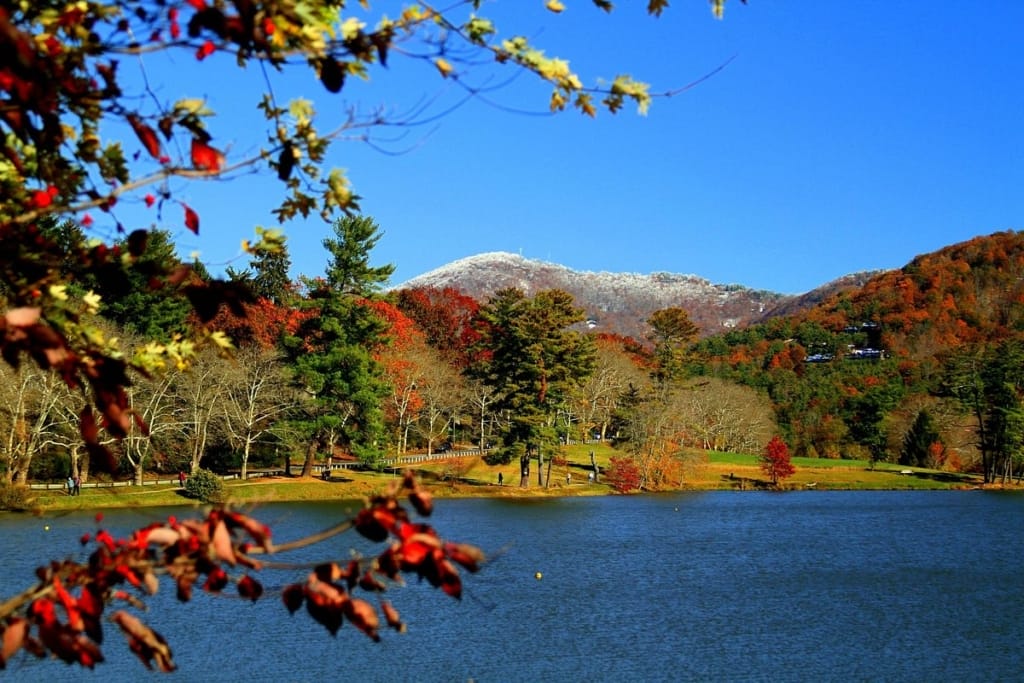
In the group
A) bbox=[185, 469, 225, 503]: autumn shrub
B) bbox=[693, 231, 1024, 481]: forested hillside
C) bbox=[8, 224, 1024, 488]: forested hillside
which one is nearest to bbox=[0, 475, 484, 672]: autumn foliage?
bbox=[8, 224, 1024, 488]: forested hillside

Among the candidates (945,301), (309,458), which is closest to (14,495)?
(309,458)

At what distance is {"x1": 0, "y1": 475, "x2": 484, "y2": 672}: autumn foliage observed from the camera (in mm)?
2934

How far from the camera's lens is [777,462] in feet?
193

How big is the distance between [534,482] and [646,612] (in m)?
32.3

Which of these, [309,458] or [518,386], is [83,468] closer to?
[309,458]

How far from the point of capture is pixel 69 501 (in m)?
37.2

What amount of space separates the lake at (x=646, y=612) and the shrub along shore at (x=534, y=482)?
13.5 ft

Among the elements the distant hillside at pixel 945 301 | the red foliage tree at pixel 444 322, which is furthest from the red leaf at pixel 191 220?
the distant hillside at pixel 945 301

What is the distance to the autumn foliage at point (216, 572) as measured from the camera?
2.93 m

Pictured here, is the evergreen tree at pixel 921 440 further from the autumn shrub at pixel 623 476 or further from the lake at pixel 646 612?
the lake at pixel 646 612

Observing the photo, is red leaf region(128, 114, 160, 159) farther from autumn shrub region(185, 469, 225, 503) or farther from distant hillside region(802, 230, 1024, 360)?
distant hillside region(802, 230, 1024, 360)

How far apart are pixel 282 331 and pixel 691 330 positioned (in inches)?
1528

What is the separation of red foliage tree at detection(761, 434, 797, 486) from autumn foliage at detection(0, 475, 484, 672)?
2253 inches

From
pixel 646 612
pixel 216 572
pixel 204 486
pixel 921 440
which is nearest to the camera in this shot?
pixel 216 572
